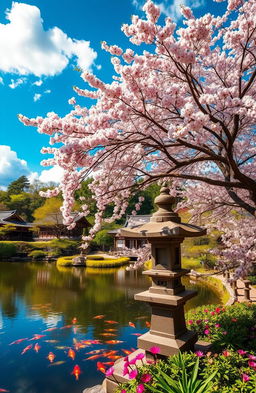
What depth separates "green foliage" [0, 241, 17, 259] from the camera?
2765 centimetres

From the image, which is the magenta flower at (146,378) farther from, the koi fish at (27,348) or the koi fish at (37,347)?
the koi fish at (27,348)

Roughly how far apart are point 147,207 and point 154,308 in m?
46.5

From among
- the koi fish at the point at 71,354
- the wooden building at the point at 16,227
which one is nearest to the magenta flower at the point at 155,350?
the koi fish at the point at 71,354

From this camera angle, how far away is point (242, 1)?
13.6ft

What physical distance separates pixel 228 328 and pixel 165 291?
7.14 feet

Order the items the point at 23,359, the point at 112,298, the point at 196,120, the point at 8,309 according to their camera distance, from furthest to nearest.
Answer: the point at 112,298, the point at 8,309, the point at 23,359, the point at 196,120

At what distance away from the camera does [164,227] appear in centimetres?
413

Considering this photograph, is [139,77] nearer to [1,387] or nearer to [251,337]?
[251,337]

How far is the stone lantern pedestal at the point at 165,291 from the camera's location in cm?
410

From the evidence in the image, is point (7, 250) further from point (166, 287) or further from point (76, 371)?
point (166, 287)

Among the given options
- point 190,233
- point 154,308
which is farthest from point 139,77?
point 154,308

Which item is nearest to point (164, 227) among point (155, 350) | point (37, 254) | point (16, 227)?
point (155, 350)

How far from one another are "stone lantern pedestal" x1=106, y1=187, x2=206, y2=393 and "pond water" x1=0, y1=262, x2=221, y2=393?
8.72ft

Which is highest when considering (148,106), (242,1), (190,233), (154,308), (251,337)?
(242,1)
